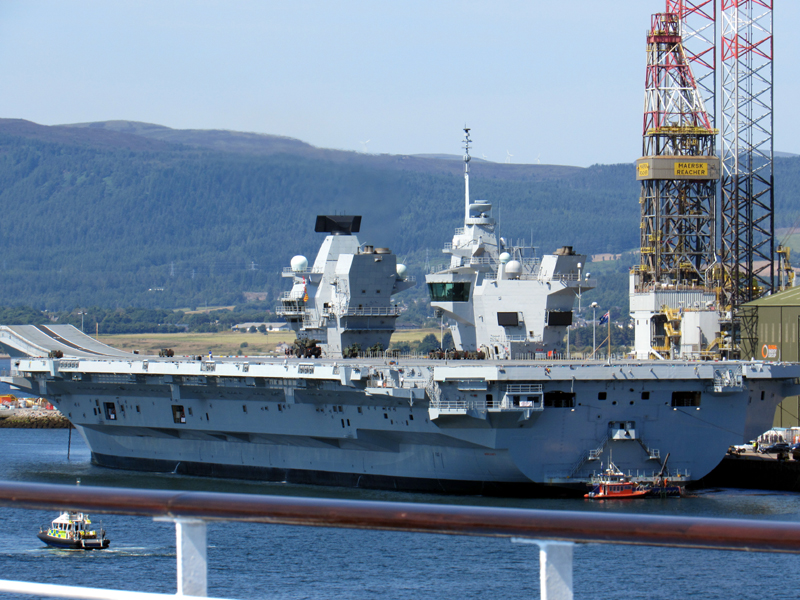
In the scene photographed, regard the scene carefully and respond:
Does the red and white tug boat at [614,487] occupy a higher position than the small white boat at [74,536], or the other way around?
the red and white tug boat at [614,487]

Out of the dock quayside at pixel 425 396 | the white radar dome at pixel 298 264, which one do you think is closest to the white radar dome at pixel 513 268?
the dock quayside at pixel 425 396

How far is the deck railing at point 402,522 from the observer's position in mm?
2654

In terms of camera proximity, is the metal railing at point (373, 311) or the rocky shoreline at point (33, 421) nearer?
the metal railing at point (373, 311)

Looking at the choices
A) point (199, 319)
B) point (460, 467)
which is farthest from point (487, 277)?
point (199, 319)

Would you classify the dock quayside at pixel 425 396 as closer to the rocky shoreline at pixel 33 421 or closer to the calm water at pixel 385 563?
the calm water at pixel 385 563

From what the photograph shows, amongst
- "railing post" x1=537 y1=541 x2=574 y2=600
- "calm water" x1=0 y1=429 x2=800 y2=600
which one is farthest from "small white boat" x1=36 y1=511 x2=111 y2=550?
"railing post" x1=537 y1=541 x2=574 y2=600

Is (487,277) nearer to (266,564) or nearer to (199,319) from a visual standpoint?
(266,564)

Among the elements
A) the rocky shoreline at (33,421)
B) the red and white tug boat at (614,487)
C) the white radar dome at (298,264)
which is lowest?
the rocky shoreline at (33,421)

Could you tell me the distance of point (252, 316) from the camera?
6821 inches

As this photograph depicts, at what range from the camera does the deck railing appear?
2654 millimetres

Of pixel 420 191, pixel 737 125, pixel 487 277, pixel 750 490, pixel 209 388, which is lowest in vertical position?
pixel 750 490

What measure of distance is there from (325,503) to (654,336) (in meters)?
44.9

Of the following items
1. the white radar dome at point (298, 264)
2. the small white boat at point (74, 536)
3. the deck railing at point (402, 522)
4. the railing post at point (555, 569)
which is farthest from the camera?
the white radar dome at point (298, 264)

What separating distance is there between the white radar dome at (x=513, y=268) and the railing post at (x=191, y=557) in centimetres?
3518
